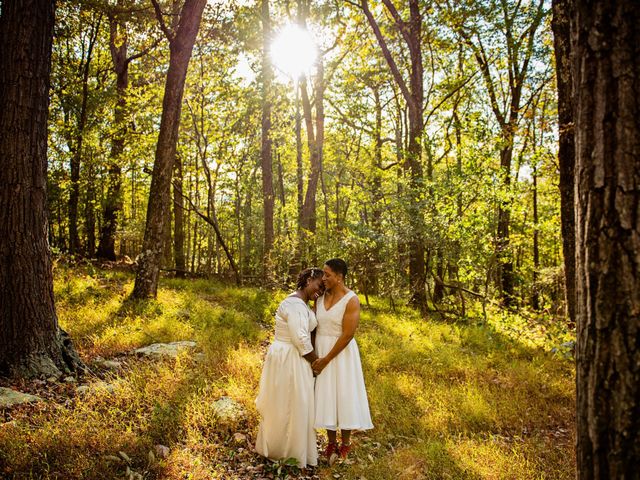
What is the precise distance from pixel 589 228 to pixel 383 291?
12.3 m

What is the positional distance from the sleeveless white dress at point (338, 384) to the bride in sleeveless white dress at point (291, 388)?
0.15 metres

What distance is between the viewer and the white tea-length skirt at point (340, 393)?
5.10m

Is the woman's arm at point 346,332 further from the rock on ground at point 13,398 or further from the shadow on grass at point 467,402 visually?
the rock on ground at point 13,398

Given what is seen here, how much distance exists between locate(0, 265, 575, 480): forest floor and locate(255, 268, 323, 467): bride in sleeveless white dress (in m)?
0.27

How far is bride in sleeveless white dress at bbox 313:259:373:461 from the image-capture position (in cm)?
509

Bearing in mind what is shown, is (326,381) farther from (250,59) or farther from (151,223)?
(250,59)

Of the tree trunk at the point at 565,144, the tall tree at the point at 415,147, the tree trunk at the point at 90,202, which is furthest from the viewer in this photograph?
the tree trunk at the point at 90,202

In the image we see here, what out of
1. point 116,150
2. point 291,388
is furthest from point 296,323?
point 116,150

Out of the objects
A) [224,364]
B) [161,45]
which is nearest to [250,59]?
[161,45]

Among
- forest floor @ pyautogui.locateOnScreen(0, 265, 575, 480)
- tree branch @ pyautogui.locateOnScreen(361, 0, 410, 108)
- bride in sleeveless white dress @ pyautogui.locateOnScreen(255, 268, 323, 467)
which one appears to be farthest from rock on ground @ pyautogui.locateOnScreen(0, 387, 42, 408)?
tree branch @ pyautogui.locateOnScreen(361, 0, 410, 108)

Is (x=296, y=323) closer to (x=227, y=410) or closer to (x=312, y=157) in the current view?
(x=227, y=410)

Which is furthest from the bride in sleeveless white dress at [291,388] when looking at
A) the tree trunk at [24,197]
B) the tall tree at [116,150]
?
the tall tree at [116,150]

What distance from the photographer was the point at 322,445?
5902 mm

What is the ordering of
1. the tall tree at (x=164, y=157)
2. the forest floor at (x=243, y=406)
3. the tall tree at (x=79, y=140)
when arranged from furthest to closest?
1. the tall tree at (x=79, y=140)
2. the tall tree at (x=164, y=157)
3. the forest floor at (x=243, y=406)
